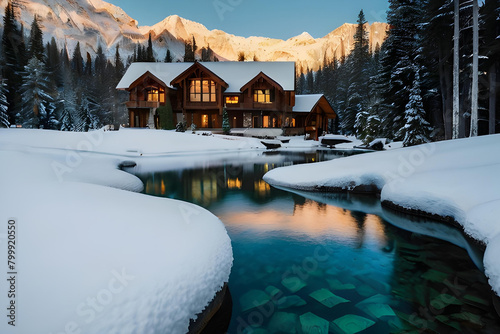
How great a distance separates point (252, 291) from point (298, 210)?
233 inches

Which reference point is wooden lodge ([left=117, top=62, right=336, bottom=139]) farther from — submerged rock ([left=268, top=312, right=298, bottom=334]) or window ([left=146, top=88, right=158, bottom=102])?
submerged rock ([left=268, top=312, right=298, bottom=334])

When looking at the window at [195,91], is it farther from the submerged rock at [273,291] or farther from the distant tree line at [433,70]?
the submerged rock at [273,291]

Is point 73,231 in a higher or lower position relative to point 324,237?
higher

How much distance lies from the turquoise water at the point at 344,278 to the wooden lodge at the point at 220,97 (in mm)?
35734

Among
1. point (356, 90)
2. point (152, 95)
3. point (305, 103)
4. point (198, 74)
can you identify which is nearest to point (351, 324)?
point (198, 74)

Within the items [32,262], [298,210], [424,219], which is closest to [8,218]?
[32,262]

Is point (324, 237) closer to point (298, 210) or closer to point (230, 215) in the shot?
point (298, 210)

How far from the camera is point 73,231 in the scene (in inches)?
183

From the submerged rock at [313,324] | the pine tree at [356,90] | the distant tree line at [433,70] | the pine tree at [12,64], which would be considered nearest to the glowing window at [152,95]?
the pine tree at [12,64]

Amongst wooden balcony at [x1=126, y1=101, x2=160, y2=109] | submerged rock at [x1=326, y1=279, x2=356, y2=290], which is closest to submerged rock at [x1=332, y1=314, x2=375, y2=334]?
submerged rock at [x1=326, y1=279, x2=356, y2=290]

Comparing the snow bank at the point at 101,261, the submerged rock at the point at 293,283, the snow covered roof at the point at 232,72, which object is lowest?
the submerged rock at the point at 293,283

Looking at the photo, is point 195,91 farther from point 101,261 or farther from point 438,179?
point 101,261

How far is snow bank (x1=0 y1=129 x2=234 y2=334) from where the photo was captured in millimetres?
3322

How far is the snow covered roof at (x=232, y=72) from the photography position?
157 feet
